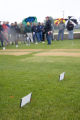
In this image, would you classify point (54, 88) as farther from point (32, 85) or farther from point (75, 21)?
point (75, 21)

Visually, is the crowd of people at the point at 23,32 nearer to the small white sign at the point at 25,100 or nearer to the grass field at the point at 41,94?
the grass field at the point at 41,94

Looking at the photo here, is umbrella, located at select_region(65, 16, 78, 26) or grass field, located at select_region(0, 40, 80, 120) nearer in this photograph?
grass field, located at select_region(0, 40, 80, 120)

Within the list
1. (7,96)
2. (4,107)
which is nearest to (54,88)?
(7,96)

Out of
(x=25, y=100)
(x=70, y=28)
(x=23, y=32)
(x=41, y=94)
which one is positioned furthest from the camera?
(x=70, y=28)

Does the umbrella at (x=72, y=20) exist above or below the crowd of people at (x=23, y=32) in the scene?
above

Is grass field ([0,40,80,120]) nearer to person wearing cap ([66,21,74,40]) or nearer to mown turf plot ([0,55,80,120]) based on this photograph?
mown turf plot ([0,55,80,120])

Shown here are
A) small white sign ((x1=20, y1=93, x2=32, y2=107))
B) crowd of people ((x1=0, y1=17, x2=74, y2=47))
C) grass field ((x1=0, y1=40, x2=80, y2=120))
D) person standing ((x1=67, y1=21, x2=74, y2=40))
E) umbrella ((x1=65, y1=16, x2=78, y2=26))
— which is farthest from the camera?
person standing ((x1=67, y1=21, x2=74, y2=40))

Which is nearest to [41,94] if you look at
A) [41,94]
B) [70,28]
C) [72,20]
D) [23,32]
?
[41,94]

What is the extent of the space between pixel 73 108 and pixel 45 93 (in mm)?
1302

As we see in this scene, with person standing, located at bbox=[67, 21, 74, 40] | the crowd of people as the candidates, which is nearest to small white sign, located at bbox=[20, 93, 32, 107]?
the crowd of people

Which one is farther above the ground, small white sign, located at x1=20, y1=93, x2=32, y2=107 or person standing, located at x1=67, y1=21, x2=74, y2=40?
small white sign, located at x1=20, y1=93, x2=32, y2=107

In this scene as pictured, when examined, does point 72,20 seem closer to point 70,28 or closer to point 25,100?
A: point 70,28

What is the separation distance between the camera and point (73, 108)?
555cm

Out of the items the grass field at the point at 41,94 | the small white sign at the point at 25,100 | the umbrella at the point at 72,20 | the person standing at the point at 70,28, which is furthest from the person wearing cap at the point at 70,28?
the small white sign at the point at 25,100
